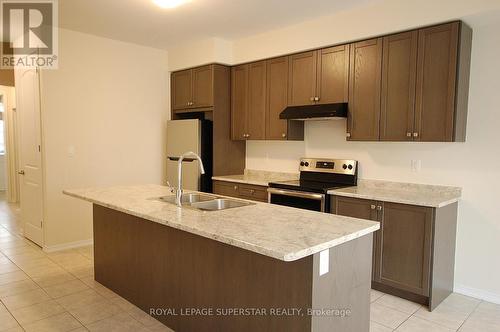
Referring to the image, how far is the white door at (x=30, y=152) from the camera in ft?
13.9

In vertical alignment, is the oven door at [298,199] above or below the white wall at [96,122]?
below

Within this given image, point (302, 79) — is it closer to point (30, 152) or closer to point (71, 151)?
point (71, 151)

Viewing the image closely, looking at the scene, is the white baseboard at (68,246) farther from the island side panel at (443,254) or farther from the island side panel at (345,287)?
the island side panel at (443,254)

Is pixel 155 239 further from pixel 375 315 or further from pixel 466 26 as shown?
pixel 466 26

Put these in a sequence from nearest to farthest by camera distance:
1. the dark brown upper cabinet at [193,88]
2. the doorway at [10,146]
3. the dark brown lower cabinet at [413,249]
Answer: the dark brown lower cabinet at [413,249], the dark brown upper cabinet at [193,88], the doorway at [10,146]

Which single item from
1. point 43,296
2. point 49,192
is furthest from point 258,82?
point 43,296

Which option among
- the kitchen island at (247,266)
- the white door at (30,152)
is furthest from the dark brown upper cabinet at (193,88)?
the kitchen island at (247,266)

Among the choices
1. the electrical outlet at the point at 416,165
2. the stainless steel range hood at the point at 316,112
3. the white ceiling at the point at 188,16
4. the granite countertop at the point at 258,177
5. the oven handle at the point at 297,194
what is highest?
the white ceiling at the point at 188,16

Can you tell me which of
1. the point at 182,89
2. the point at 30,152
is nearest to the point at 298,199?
the point at 182,89

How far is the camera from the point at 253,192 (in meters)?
4.14

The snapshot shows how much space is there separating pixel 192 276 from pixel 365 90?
2303 millimetres

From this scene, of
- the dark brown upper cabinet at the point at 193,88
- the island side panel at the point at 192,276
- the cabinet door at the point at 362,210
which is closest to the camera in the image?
the island side panel at the point at 192,276

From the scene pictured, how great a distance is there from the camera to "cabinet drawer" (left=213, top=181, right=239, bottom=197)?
4.35 m

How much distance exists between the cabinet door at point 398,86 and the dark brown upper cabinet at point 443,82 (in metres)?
0.06
